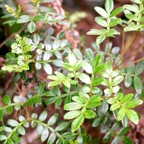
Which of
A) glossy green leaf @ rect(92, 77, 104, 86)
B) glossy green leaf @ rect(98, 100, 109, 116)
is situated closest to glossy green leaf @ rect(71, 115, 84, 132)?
glossy green leaf @ rect(92, 77, 104, 86)

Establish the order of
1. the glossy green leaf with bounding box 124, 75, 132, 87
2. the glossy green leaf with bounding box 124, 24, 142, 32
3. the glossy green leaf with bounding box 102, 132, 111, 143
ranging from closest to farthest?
the glossy green leaf with bounding box 124, 24, 142, 32
the glossy green leaf with bounding box 124, 75, 132, 87
the glossy green leaf with bounding box 102, 132, 111, 143

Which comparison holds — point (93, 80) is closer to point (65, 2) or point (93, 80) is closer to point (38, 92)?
point (38, 92)

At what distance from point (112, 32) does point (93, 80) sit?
153mm

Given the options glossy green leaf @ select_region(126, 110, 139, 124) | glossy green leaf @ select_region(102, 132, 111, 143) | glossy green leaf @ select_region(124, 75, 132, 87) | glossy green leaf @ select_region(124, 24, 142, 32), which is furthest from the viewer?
glossy green leaf @ select_region(102, 132, 111, 143)

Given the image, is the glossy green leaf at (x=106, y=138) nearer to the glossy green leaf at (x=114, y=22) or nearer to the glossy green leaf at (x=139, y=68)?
the glossy green leaf at (x=139, y=68)

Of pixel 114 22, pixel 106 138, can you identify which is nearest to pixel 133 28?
pixel 114 22

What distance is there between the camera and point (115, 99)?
99 centimetres

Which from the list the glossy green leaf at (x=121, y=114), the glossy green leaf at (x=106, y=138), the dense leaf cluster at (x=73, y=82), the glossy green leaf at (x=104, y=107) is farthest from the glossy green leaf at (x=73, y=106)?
the glossy green leaf at (x=106, y=138)

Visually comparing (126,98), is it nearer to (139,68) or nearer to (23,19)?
(139,68)

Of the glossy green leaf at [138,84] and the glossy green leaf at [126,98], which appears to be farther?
the glossy green leaf at [138,84]

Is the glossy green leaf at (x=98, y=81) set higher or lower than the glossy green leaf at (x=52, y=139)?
higher

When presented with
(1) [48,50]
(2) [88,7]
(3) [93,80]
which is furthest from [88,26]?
(3) [93,80]

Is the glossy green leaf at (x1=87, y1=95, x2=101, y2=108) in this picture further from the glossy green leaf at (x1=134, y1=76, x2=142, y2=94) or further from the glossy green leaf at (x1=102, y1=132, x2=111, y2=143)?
the glossy green leaf at (x1=102, y1=132, x2=111, y2=143)

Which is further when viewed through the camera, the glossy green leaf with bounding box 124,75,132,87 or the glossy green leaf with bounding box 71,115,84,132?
the glossy green leaf with bounding box 124,75,132,87
